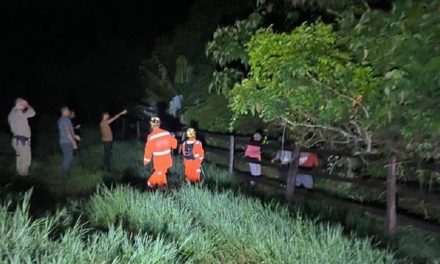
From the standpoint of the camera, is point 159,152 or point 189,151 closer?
point 159,152

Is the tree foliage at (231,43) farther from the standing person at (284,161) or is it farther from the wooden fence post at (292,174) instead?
the standing person at (284,161)

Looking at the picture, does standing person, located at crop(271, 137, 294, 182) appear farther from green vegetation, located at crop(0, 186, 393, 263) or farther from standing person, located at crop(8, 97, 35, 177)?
standing person, located at crop(8, 97, 35, 177)

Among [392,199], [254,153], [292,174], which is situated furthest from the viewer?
[254,153]

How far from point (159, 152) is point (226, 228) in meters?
3.47

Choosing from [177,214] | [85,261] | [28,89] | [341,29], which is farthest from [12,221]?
[28,89]

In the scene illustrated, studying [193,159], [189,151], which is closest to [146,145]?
[189,151]

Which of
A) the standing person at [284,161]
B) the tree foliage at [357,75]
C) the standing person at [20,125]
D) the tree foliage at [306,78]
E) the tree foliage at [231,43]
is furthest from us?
the standing person at [20,125]

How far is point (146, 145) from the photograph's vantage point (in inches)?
414

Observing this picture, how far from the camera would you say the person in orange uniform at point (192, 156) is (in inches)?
420

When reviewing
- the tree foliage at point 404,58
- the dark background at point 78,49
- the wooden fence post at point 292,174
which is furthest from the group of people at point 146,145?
the dark background at point 78,49

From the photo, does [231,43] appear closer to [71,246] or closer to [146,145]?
[146,145]

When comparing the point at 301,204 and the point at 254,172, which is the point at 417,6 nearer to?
the point at 301,204

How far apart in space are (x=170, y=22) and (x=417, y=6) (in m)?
25.2

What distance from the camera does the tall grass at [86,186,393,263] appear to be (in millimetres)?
6156
